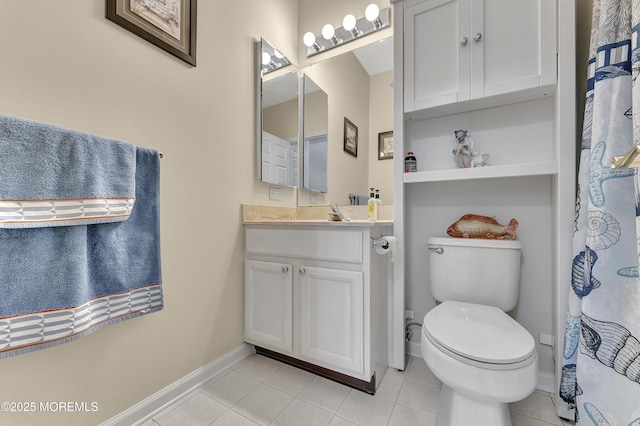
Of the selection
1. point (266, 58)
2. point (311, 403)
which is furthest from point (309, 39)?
point (311, 403)

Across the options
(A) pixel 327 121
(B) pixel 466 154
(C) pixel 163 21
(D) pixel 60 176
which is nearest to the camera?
(D) pixel 60 176

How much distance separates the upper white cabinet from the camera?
48.9 inches

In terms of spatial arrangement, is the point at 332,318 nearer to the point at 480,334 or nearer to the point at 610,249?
the point at 480,334

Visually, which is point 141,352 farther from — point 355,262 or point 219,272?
point 355,262

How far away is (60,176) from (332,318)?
1.23 meters

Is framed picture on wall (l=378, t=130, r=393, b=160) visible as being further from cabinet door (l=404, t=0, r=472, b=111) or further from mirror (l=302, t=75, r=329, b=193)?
mirror (l=302, t=75, r=329, b=193)

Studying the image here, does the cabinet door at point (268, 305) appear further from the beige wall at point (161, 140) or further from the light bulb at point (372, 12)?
the light bulb at point (372, 12)

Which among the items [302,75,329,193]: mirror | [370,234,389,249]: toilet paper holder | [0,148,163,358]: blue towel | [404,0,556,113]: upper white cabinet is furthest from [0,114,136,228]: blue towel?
[404,0,556,113]: upper white cabinet

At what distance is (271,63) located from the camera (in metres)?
1.90

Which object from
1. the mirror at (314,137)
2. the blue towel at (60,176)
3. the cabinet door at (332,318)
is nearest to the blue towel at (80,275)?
the blue towel at (60,176)

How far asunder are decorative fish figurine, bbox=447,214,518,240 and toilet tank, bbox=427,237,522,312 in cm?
7

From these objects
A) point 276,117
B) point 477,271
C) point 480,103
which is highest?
point 276,117

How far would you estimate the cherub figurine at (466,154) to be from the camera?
1.47m

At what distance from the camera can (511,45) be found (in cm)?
129
